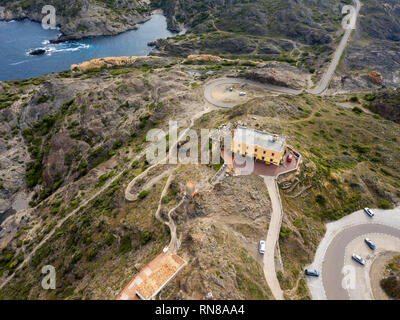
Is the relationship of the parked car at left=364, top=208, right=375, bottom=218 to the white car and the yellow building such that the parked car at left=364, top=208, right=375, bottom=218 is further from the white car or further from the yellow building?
the white car

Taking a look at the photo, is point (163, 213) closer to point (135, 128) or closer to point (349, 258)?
point (349, 258)

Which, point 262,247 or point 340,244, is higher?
point 262,247

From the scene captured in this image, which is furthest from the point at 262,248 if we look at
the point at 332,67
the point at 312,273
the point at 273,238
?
the point at 332,67

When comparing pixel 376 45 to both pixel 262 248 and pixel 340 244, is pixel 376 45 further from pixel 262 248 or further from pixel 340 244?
pixel 262 248

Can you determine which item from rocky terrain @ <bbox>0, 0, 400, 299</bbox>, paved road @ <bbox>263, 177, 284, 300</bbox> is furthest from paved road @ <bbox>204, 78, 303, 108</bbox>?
paved road @ <bbox>263, 177, 284, 300</bbox>

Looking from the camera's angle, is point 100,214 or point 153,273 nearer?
point 153,273

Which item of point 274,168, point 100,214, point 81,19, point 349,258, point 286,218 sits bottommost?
point 100,214

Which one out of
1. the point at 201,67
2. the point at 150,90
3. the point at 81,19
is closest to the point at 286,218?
the point at 150,90
